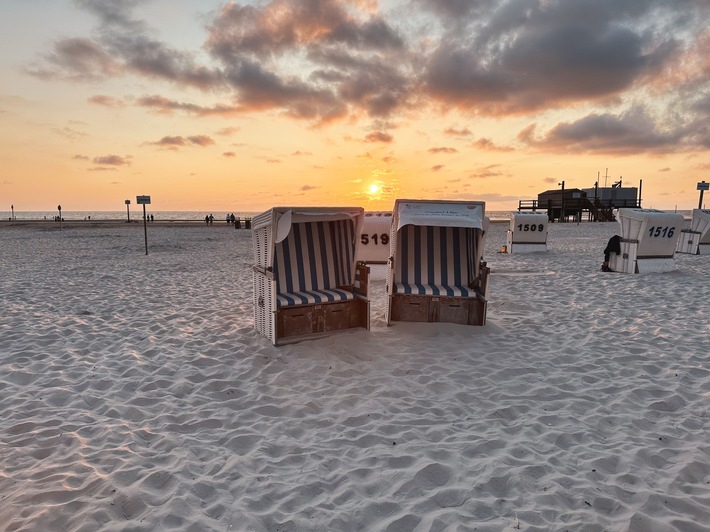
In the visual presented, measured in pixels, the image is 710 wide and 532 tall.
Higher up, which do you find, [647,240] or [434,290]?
[647,240]

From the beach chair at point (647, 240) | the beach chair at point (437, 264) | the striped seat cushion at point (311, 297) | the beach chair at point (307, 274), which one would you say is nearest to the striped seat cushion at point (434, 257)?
the beach chair at point (437, 264)

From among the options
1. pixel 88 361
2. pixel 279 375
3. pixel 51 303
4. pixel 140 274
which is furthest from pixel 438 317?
pixel 140 274

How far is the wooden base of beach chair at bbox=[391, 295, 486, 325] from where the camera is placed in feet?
24.3

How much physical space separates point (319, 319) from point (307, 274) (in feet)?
2.84

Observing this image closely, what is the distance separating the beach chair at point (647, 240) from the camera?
1177cm

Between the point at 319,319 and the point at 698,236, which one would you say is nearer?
the point at 319,319

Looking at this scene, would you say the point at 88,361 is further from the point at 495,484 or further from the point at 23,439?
the point at 495,484

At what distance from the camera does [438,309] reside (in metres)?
7.48

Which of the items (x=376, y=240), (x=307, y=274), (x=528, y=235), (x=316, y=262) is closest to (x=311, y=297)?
(x=307, y=274)

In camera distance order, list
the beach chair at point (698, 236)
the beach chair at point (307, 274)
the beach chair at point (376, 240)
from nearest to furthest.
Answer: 1. the beach chair at point (307, 274)
2. the beach chair at point (376, 240)
3. the beach chair at point (698, 236)

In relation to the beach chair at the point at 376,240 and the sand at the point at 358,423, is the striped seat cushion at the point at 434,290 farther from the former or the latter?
the beach chair at the point at 376,240

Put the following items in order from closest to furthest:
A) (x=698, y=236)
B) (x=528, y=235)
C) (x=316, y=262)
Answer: (x=316, y=262) → (x=698, y=236) → (x=528, y=235)

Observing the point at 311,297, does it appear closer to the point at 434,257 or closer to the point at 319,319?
the point at 319,319

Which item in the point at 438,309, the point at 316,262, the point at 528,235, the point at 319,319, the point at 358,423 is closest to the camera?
the point at 358,423
